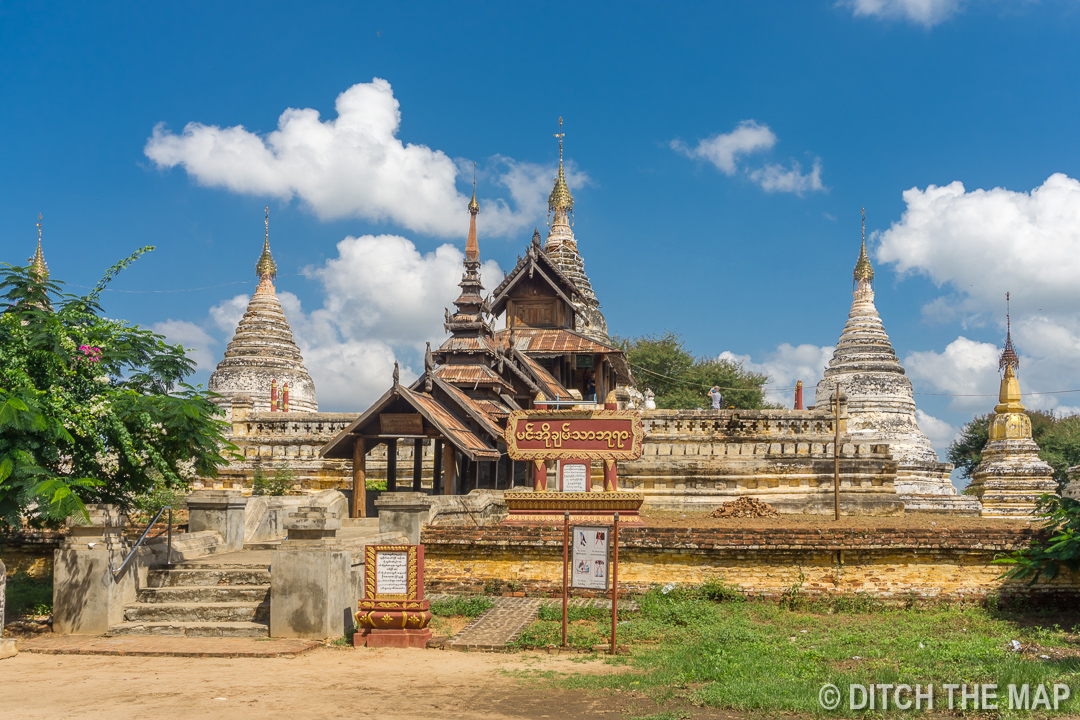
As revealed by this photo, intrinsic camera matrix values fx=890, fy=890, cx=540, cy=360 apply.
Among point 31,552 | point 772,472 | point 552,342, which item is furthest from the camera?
point 552,342

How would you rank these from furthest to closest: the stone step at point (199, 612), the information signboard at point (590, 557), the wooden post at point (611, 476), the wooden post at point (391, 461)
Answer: the wooden post at point (391, 461) → the wooden post at point (611, 476) → the stone step at point (199, 612) → the information signboard at point (590, 557)

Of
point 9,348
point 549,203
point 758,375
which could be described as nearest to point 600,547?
point 9,348

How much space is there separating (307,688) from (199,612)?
11.8 feet

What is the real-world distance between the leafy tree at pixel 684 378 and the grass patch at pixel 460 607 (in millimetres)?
39752

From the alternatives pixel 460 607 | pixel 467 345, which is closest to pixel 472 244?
pixel 467 345

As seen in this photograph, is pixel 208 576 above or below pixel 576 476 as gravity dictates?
below

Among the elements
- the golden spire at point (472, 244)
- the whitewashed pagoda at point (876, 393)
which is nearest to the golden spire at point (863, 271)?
the whitewashed pagoda at point (876, 393)

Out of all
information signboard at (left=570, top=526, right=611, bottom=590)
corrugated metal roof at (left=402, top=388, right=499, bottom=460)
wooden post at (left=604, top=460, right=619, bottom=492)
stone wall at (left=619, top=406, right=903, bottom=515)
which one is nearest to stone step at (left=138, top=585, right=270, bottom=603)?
information signboard at (left=570, top=526, right=611, bottom=590)

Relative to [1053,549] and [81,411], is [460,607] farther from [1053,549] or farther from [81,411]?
[1053,549]

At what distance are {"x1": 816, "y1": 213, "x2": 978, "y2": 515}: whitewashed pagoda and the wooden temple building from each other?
427 inches

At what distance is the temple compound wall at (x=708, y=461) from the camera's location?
25125mm

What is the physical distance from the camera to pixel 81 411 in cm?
1178

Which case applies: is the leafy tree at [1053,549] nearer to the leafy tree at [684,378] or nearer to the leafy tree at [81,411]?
the leafy tree at [81,411]

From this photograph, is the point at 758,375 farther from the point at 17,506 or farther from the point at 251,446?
the point at 17,506
